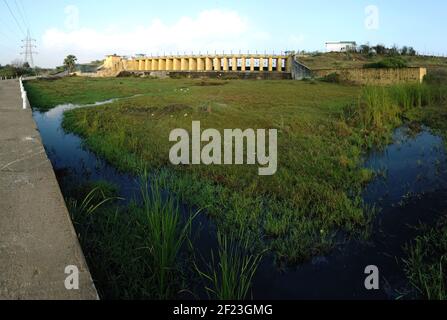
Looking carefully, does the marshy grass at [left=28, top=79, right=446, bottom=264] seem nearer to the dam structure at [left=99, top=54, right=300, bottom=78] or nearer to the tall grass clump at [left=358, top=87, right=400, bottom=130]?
the tall grass clump at [left=358, top=87, right=400, bottom=130]

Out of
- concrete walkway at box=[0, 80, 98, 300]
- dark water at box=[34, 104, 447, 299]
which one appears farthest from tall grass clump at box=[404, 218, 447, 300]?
concrete walkway at box=[0, 80, 98, 300]

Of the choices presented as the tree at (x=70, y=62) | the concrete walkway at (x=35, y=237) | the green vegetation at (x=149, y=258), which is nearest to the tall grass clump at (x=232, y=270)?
the green vegetation at (x=149, y=258)

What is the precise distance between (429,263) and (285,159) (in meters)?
4.71

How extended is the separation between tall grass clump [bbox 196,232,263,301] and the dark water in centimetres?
17

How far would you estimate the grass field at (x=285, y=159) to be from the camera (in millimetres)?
5848

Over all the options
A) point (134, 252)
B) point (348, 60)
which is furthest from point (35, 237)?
point (348, 60)

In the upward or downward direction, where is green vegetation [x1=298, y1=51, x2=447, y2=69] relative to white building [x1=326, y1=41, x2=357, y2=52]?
downward

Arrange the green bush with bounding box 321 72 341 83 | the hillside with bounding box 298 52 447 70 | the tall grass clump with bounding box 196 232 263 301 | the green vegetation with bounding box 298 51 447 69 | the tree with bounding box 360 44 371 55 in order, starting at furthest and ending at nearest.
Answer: the tree with bounding box 360 44 371 55, the hillside with bounding box 298 52 447 70, the green vegetation with bounding box 298 51 447 69, the green bush with bounding box 321 72 341 83, the tall grass clump with bounding box 196 232 263 301

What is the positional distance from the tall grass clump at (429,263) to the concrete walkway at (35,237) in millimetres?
3667

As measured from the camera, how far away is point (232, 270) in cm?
392

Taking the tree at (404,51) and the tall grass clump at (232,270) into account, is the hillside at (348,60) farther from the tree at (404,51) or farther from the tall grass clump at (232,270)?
the tall grass clump at (232,270)

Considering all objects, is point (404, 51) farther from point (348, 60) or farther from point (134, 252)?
point (134, 252)

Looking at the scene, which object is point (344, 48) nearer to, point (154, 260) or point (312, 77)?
point (312, 77)

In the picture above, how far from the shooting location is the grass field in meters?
5.85
